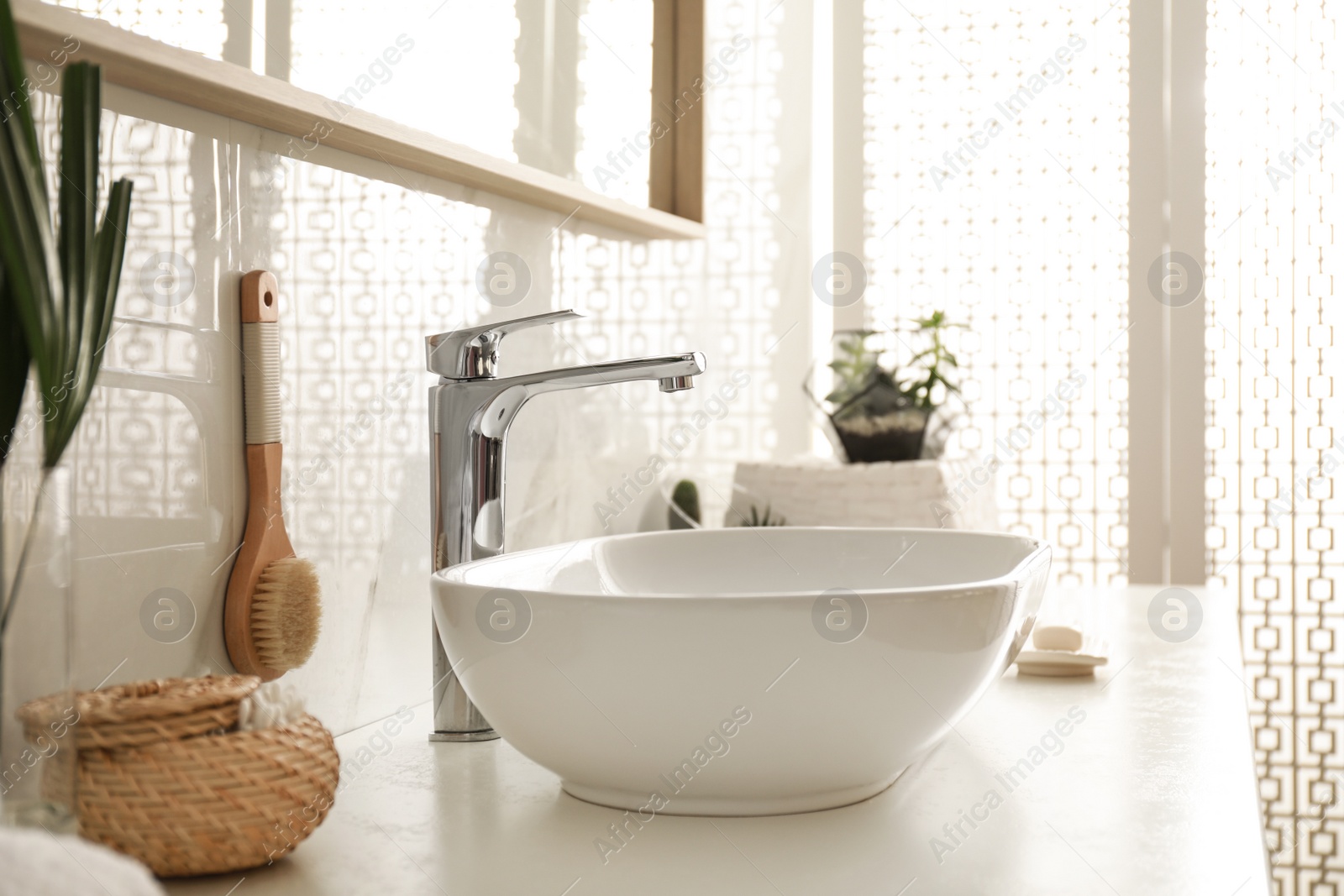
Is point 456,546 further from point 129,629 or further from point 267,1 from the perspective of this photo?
point 267,1

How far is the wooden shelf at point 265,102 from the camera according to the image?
0.49 m

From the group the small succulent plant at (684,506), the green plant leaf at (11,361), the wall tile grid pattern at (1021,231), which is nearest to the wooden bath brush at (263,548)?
the green plant leaf at (11,361)

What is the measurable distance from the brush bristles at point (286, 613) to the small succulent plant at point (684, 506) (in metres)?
0.69

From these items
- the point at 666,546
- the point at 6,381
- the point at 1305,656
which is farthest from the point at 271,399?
the point at 1305,656

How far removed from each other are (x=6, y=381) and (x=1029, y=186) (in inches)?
61.8

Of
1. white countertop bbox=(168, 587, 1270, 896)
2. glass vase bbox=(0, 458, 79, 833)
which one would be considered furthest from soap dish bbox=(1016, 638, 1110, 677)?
glass vase bbox=(0, 458, 79, 833)

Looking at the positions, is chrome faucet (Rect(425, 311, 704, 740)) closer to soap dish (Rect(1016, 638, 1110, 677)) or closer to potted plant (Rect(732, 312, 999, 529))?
soap dish (Rect(1016, 638, 1110, 677))

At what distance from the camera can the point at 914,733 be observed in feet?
1.74

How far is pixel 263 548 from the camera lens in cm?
63

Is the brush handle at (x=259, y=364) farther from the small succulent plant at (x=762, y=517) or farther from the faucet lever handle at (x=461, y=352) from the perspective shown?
the small succulent plant at (x=762, y=517)

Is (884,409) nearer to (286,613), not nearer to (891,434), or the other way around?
(891,434)

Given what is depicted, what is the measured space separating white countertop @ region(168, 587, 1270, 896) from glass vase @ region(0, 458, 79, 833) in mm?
114

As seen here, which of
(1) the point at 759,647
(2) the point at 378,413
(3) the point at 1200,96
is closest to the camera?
(1) the point at 759,647

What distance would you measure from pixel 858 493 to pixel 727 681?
0.80 m
